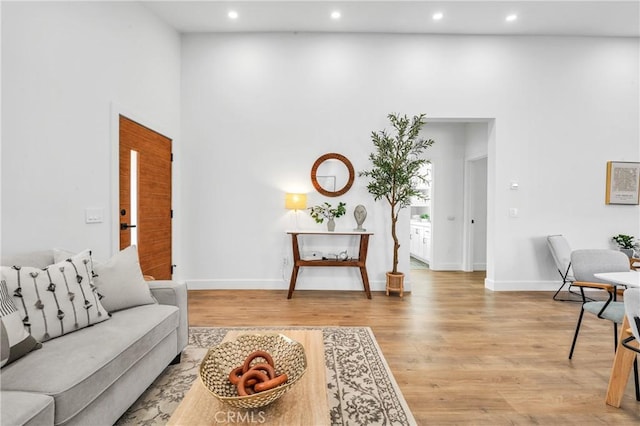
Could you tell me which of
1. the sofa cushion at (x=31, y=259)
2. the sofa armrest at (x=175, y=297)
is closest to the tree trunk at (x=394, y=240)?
the sofa armrest at (x=175, y=297)

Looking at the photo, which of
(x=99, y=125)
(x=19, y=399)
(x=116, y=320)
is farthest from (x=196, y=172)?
(x=19, y=399)

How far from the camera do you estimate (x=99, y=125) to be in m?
2.81

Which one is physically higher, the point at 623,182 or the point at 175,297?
the point at 623,182

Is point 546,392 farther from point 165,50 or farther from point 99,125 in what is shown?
point 165,50

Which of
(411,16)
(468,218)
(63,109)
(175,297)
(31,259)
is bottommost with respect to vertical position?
(175,297)

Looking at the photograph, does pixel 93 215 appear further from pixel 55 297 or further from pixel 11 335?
pixel 11 335

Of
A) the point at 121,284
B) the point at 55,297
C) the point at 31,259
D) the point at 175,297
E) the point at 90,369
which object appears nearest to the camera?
the point at 90,369

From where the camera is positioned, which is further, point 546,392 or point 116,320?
point 546,392

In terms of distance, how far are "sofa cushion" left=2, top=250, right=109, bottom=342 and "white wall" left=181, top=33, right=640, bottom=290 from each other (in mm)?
2634

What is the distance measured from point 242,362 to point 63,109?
2.35 metres

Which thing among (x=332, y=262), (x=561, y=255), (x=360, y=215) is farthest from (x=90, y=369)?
(x=561, y=255)

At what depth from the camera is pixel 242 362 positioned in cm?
142

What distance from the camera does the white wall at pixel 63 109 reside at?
2.05 meters

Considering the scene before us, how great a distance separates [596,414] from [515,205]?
324 centimetres
